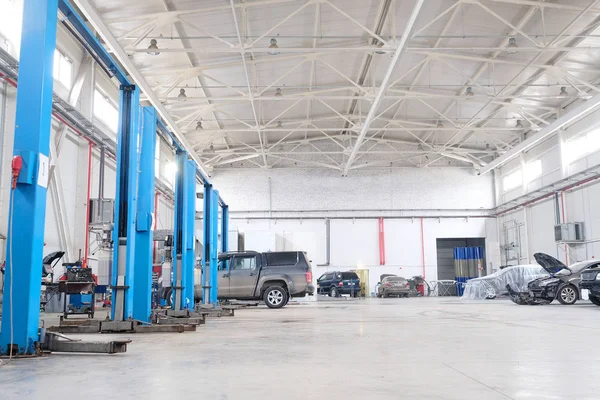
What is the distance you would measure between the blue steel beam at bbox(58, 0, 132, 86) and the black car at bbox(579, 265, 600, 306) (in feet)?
41.1

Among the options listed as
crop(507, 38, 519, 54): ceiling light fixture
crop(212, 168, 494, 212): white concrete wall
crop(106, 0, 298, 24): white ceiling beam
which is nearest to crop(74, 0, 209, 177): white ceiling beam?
crop(106, 0, 298, 24): white ceiling beam

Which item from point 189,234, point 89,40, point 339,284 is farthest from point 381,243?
point 89,40

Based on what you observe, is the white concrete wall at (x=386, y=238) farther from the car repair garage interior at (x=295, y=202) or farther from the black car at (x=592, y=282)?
the black car at (x=592, y=282)

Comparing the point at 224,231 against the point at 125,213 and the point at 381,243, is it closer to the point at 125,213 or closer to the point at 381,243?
the point at 125,213

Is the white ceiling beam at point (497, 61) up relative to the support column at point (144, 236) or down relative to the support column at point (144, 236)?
up

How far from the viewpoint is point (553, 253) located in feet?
83.2

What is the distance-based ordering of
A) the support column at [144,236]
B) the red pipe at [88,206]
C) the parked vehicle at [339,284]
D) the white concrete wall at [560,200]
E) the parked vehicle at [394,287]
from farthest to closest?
the parked vehicle at [339,284], the parked vehicle at [394,287], the white concrete wall at [560,200], the red pipe at [88,206], the support column at [144,236]

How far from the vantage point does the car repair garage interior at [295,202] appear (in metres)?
4.41

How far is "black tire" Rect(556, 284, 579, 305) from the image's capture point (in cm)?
1583

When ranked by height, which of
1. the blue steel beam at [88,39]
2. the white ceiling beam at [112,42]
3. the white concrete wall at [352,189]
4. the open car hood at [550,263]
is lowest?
the open car hood at [550,263]

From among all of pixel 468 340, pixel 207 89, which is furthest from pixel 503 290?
pixel 468 340

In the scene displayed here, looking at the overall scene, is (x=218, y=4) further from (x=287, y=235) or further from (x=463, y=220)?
(x=463, y=220)

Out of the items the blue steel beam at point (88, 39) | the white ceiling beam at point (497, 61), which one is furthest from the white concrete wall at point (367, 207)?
the blue steel beam at point (88, 39)

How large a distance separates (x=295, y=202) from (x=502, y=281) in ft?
46.7
